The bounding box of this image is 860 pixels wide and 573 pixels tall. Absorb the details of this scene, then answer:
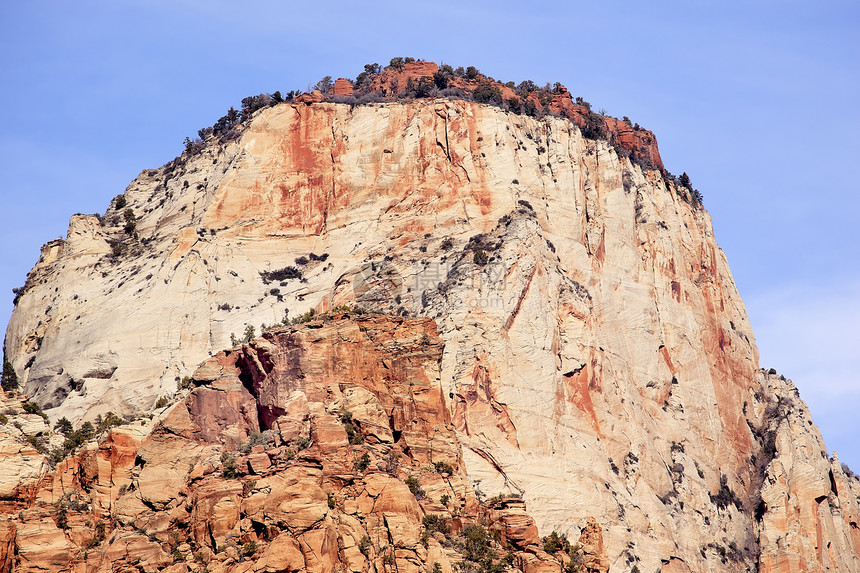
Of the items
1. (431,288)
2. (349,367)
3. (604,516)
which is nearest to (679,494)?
(604,516)

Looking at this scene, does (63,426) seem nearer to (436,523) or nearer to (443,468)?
(443,468)

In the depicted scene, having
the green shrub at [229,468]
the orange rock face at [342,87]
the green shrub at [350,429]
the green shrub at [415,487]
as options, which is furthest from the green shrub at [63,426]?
the orange rock face at [342,87]

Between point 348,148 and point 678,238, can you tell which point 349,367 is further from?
point 678,238

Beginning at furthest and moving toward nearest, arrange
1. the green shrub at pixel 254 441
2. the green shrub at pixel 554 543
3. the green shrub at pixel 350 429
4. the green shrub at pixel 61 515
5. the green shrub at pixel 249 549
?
the green shrub at pixel 554 543 < the green shrub at pixel 254 441 < the green shrub at pixel 350 429 < the green shrub at pixel 61 515 < the green shrub at pixel 249 549

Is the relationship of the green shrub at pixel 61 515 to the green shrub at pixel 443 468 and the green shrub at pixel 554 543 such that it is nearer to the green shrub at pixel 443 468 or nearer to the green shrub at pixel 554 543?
the green shrub at pixel 443 468

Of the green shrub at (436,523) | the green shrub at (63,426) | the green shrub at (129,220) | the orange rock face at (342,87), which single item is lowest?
the green shrub at (436,523)

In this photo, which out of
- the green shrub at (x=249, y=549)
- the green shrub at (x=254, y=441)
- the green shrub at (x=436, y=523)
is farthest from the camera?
the green shrub at (x=254, y=441)

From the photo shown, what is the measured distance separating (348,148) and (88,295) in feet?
61.0

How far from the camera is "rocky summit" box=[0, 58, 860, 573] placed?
72.9m

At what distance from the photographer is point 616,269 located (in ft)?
343

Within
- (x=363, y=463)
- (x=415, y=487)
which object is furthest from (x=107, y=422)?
(x=415, y=487)

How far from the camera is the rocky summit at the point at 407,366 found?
7288 cm

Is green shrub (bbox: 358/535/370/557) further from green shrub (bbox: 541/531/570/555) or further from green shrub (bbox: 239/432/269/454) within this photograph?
green shrub (bbox: 541/531/570/555)

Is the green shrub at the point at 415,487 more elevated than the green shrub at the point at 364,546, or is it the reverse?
the green shrub at the point at 415,487
